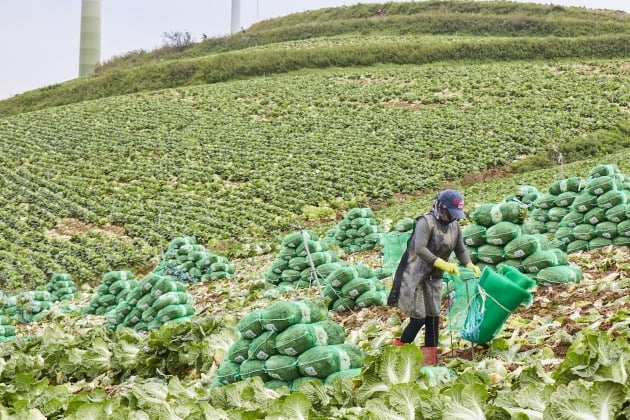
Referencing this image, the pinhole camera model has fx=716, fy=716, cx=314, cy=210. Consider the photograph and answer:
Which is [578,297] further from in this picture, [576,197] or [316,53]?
[316,53]

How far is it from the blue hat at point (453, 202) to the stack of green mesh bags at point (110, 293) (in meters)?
8.01

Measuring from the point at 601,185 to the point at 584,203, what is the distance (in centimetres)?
35

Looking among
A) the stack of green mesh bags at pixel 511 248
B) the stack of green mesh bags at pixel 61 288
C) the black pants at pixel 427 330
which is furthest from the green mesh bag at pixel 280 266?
the stack of green mesh bags at pixel 61 288

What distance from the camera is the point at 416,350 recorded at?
4684 mm

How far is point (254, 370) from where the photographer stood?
222 inches

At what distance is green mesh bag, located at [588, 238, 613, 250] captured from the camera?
1008cm

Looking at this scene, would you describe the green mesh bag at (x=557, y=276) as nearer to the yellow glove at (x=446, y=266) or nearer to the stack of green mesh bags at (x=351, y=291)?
the stack of green mesh bags at (x=351, y=291)

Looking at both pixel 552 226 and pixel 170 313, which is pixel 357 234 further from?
pixel 170 313

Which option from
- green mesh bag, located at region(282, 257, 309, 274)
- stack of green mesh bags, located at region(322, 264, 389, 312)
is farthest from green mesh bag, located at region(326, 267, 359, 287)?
green mesh bag, located at region(282, 257, 309, 274)

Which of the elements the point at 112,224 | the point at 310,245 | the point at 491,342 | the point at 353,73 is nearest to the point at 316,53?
the point at 353,73

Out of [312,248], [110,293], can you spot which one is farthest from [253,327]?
[110,293]

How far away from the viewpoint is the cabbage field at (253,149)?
84.3ft

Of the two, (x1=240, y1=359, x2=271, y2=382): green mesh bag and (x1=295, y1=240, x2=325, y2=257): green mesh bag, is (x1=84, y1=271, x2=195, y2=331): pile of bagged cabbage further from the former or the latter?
Result: (x1=240, y1=359, x2=271, y2=382): green mesh bag

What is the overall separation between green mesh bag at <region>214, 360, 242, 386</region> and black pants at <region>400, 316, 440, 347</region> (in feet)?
5.23
